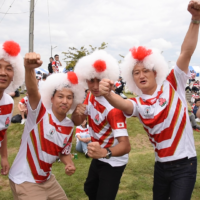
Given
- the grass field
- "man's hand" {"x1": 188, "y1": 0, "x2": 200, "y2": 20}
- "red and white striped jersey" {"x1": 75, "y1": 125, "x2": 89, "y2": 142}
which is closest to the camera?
"man's hand" {"x1": 188, "y1": 0, "x2": 200, "y2": 20}

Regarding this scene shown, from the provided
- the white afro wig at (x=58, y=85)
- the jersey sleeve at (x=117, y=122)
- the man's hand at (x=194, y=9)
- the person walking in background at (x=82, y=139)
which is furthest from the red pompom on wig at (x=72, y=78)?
the person walking in background at (x=82, y=139)

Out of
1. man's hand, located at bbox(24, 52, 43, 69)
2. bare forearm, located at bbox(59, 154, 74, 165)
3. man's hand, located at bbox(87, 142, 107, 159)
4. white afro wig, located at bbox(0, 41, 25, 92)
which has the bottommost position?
bare forearm, located at bbox(59, 154, 74, 165)

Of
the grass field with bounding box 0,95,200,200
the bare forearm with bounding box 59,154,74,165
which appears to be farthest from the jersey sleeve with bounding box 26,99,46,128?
the grass field with bounding box 0,95,200,200

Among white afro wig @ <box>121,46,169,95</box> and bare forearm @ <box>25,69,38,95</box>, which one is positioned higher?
white afro wig @ <box>121,46,169,95</box>

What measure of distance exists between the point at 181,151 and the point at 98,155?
885 millimetres

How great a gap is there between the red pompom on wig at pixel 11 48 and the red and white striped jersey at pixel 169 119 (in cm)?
144

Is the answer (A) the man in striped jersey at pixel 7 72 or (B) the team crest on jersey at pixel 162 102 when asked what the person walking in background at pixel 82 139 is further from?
(B) the team crest on jersey at pixel 162 102

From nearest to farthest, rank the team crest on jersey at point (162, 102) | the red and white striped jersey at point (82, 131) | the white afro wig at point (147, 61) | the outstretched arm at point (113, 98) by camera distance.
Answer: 1. the outstretched arm at point (113, 98)
2. the team crest on jersey at point (162, 102)
3. the white afro wig at point (147, 61)
4. the red and white striped jersey at point (82, 131)

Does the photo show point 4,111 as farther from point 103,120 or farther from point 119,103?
point 119,103

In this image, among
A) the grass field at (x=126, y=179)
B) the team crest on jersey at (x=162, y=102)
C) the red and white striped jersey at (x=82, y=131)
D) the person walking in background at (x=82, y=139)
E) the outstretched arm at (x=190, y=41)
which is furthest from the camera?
the red and white striped jersey at (x=82, y=131)

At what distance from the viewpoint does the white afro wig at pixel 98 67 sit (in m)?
2.51

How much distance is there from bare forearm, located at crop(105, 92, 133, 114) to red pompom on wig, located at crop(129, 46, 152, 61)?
0.51 metres

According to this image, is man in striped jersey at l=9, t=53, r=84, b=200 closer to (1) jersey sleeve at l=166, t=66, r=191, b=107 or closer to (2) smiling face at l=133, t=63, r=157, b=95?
(2) smiling face at l=133, t=63, r=157, b=95

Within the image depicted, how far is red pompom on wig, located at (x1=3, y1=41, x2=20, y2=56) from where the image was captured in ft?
7.52
